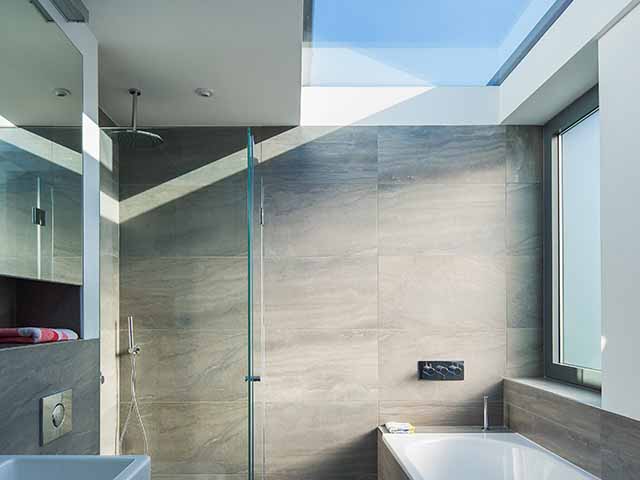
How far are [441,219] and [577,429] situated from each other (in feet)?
5.05

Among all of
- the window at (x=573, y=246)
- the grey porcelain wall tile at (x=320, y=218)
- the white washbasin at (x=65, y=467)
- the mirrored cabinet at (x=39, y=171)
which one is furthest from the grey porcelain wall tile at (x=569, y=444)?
the mirrored cabinet at (x=39, y=171)

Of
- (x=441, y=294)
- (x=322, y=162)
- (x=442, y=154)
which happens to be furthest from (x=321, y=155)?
(x=441, y=294)

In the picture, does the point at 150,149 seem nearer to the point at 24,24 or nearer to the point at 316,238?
the point at 24,24

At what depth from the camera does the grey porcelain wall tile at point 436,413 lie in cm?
431

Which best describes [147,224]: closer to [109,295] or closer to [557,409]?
[109,295]

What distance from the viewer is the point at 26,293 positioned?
2.39 metres

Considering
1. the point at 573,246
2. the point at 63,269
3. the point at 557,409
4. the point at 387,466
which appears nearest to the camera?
the point at 63,269

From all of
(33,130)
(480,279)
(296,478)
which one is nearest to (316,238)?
(480,279)

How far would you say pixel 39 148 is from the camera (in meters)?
2.34

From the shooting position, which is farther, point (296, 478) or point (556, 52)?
point (296, 478)

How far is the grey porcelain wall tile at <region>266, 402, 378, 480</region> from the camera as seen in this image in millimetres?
4289

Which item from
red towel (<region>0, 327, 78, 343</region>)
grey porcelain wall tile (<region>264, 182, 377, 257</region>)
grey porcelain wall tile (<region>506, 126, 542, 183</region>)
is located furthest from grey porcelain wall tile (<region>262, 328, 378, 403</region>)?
red towel (<region>0, 327, 78, 343</region>)

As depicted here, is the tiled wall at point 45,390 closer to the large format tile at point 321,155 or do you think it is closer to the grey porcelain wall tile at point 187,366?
the grey porcelain wall tile at point 187,366

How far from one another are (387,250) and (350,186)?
0.46 metres
